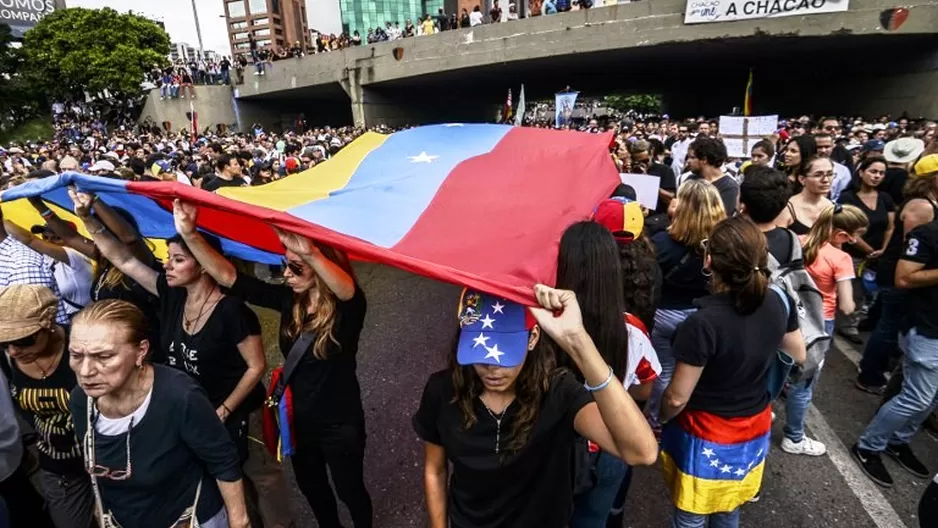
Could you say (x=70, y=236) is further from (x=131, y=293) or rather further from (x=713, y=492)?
(x=713, y=492)

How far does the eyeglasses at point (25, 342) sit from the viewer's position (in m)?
2.04

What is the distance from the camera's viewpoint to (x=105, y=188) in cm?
234

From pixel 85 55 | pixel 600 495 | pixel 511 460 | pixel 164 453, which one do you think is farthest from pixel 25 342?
pixel 85 55

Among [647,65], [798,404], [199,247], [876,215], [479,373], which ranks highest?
[647,65]

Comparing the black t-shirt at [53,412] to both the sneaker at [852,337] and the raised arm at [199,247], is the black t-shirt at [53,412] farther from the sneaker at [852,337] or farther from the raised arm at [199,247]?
the sneaker at [852,337]

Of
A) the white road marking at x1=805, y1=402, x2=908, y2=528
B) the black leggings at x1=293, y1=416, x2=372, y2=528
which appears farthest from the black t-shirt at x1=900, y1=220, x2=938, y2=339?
the black leggings at x1=293, y1=416, x2=372, y2=528

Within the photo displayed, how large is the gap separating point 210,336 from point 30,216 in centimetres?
199

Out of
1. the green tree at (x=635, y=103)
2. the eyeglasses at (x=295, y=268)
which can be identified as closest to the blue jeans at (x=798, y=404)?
A: the eyeglasses at (x=295, y=268)

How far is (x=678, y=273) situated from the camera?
10.0ft

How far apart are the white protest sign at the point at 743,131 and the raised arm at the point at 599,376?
19.0 feet

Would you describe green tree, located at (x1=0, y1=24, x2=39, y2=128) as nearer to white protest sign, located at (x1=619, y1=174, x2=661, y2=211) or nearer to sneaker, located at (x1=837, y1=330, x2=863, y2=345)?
white protest sign, located at (x1=619, y1=174, x2=661, y2=211)

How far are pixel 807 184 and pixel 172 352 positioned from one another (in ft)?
15.5

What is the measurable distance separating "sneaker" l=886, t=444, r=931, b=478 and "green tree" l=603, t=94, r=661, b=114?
66629 mm

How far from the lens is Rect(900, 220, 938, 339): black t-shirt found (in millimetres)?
2883
